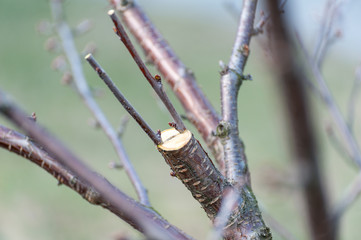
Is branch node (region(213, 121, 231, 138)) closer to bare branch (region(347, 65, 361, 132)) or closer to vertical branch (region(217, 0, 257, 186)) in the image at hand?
vertical branch (region(217, 0, 257, 186))

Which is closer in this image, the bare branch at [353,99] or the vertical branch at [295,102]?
the vertical branch at [295,102]

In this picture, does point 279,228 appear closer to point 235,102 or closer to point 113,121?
point 235,102

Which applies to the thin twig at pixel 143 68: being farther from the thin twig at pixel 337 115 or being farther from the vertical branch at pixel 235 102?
the thin twig at pixel 337 115

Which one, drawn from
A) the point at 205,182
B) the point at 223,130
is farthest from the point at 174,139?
the point at 223,130

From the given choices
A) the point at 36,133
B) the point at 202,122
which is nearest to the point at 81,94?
the point at 202,122

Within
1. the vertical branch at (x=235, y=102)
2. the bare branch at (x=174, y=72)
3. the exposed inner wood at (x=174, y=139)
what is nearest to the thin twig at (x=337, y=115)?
the vertical branch at (x=235, y=102)

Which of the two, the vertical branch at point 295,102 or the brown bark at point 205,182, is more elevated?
the vertical branch at point 295,102

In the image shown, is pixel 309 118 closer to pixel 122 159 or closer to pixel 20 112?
pixel 20 112
